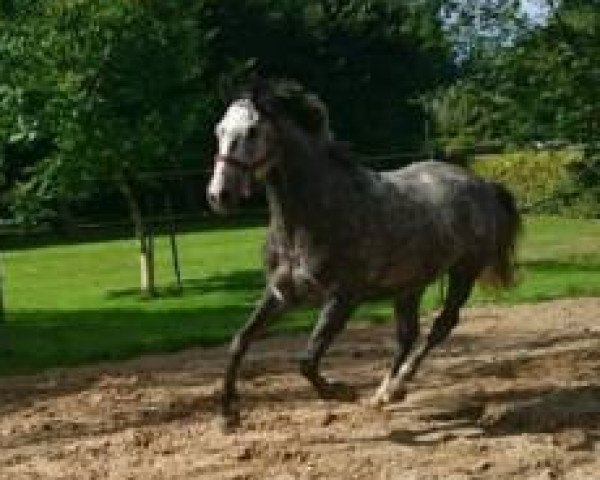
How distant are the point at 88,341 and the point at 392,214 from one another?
735 centimetres

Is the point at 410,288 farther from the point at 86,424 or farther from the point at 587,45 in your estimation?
the point at 587,45

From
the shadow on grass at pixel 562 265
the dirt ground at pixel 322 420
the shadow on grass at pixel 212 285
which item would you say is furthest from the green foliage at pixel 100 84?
the dirt ground at pixel 322 420

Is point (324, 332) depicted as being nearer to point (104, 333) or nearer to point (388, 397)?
point (388, 397)

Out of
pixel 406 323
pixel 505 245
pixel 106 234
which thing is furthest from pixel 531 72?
pixel 106 234

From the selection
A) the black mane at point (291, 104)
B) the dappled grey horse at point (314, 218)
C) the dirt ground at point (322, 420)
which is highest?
the black mane at point (291, 104)

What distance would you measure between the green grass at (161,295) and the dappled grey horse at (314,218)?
253 cm

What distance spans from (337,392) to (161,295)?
41.7ft

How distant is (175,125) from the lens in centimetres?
1988

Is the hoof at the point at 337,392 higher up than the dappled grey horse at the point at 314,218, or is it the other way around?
the dappled grey horse at the point at 314,218

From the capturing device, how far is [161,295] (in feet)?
66.4

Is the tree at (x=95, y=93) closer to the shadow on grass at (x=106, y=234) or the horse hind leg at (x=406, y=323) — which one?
the horse hind leg at (x=406, y=323)

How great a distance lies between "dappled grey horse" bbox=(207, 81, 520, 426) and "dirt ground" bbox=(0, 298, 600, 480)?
46 centimetres

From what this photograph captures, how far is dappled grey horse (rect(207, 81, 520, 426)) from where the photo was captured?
730 cm

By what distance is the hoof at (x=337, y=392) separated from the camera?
7.69m
